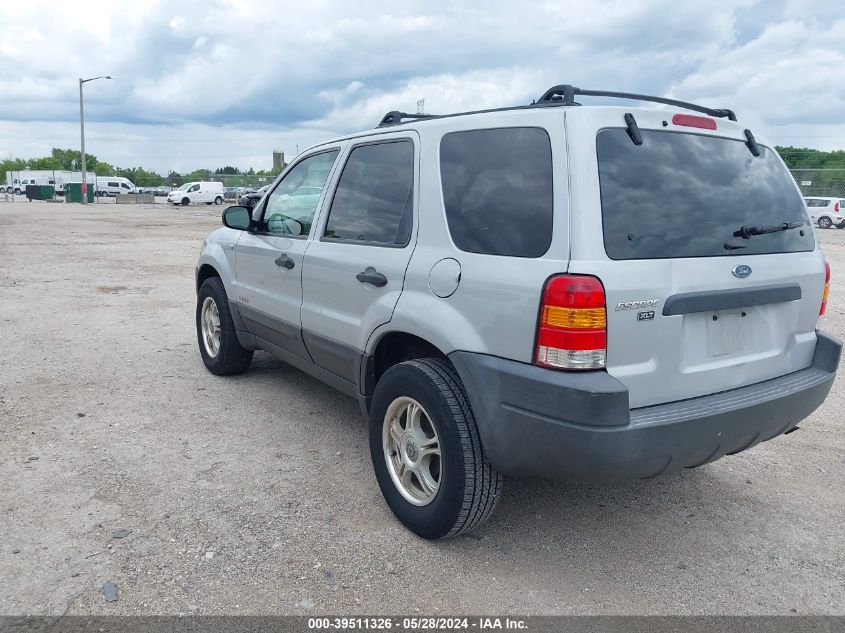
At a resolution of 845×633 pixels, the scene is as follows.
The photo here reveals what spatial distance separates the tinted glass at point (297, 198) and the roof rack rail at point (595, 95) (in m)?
1.61

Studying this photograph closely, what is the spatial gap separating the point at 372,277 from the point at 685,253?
1.48 meters

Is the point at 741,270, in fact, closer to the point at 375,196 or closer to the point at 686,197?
the point at 686,197

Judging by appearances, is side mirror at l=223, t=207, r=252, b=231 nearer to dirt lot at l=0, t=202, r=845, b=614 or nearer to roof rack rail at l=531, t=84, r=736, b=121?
dirt lot at l=0, t=202, r=845, b=614

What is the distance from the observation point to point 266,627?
2.67 m

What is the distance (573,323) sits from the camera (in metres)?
2.62

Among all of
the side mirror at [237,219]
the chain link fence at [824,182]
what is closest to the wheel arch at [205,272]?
the side mirror at [237,219]

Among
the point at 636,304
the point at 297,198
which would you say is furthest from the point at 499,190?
the point at 297,198

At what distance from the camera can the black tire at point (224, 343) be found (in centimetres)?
544

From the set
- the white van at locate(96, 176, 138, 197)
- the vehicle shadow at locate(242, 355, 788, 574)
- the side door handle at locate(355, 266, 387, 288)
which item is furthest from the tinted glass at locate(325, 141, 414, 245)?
the white van at locate(96, 176, 138, 197)

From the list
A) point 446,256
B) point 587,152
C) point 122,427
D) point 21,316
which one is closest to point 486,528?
point 446,256

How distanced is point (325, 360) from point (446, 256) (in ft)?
4.35

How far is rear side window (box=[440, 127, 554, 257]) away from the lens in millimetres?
2809

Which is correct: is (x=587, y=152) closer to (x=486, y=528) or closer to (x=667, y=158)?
(x=667, y=158)

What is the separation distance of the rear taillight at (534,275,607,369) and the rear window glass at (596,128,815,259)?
0.63 feet
